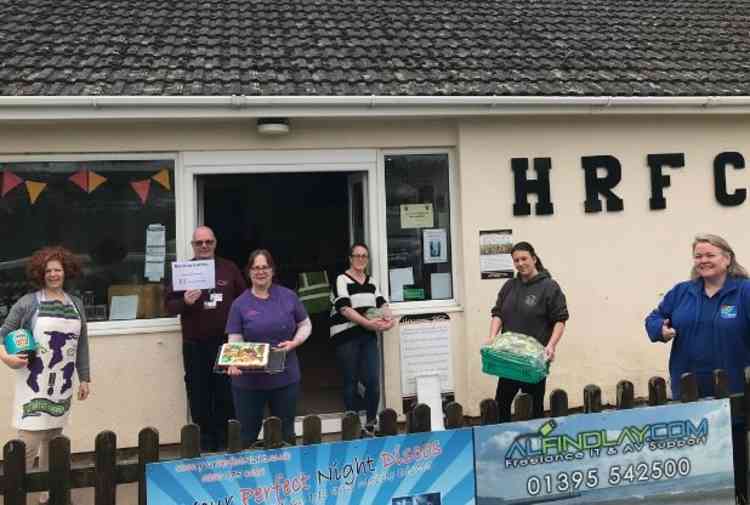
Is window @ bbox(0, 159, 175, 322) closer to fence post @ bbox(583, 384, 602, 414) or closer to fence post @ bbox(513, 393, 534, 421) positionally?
fence post @ bbox(513, 393, 534, 421)

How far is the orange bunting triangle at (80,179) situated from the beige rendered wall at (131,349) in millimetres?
201

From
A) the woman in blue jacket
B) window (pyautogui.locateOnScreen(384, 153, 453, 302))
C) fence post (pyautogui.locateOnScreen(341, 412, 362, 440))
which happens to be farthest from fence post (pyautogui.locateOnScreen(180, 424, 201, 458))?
window (pyautogui.locateOnScreen(384, 153, 453, 302))

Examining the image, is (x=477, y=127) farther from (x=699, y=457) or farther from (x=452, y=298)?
(x=699, y=457)

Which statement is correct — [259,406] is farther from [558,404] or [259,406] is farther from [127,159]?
[127,159]

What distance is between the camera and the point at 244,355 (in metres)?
4.46

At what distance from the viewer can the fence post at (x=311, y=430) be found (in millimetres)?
3495

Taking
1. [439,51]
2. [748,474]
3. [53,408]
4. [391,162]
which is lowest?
[748,474]

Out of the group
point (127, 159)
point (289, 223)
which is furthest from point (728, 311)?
point (289, 223)

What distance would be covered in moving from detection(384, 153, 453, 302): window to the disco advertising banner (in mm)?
2894

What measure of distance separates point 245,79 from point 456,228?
236cm

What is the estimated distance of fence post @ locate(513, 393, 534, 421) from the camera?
378 centimetres

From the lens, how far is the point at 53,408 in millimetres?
4336

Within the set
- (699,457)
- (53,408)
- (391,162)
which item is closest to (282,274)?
(391,162)

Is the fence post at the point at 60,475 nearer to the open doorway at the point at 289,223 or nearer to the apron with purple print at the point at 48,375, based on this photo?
the apron with purple print at the point at 48,375
